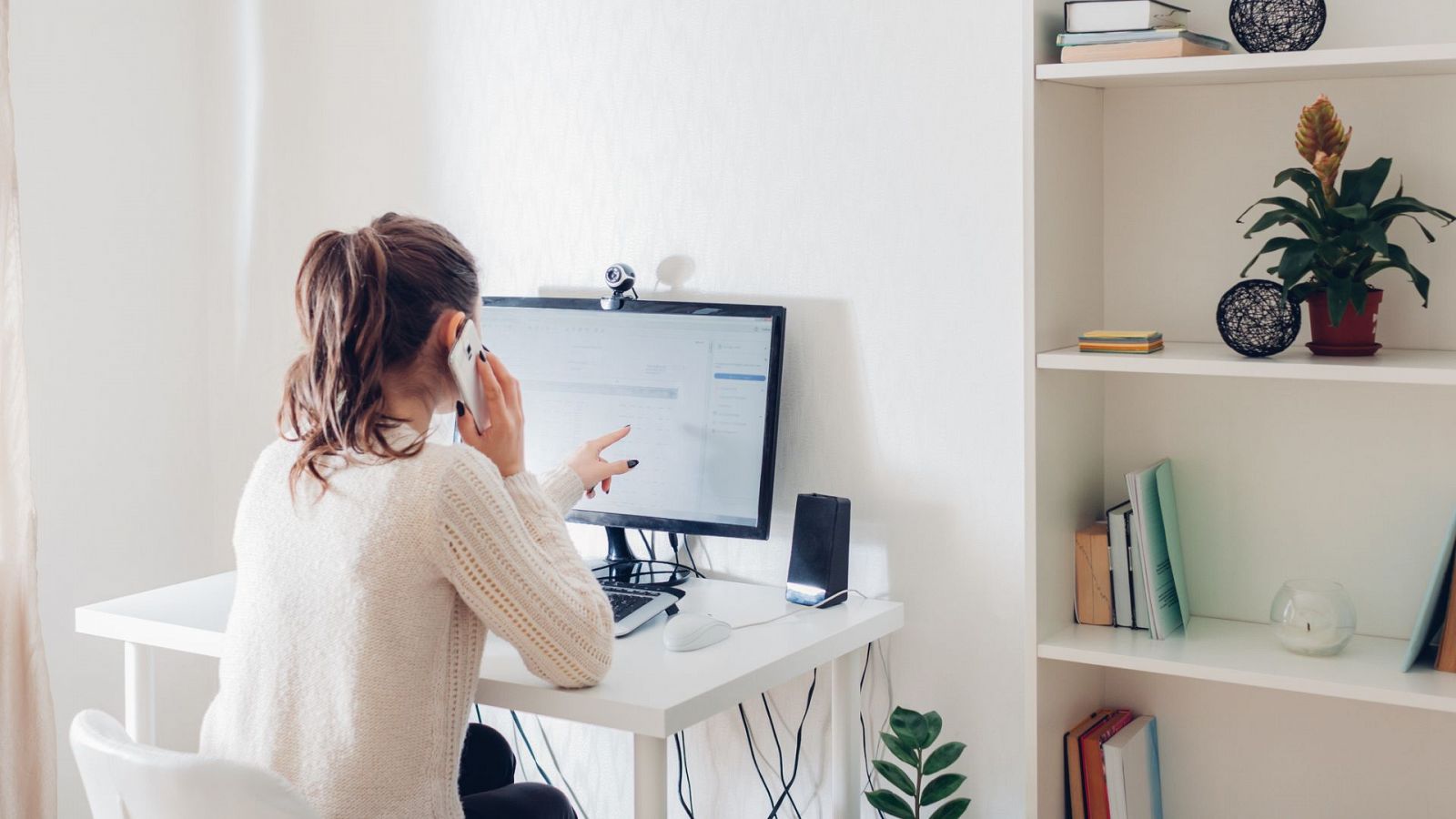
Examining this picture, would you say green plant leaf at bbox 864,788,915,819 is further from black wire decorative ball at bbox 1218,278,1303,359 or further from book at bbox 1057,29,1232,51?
book at bbox 1057,29,1232,51

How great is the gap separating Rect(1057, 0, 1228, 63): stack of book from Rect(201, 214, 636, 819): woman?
0.81 meters

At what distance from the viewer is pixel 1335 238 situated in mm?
1624

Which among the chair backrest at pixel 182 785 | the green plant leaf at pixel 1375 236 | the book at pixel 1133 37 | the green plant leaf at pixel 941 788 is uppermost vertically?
the book at pixel 1133 37

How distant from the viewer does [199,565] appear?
9.39ft

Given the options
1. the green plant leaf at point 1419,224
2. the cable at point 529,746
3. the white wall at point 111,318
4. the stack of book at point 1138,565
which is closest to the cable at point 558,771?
the cable at point 529,746

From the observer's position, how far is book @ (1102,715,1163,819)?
6.05ft

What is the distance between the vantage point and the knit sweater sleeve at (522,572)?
148 centimetres

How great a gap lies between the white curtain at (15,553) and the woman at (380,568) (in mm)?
921

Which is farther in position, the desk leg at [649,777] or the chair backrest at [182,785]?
the desk leg at [649,777]

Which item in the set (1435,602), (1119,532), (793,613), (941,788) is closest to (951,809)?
(941,788)

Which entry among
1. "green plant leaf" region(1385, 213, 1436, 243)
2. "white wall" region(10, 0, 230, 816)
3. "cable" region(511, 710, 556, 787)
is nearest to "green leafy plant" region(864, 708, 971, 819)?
"cable" region(511, 710, 556, 787)

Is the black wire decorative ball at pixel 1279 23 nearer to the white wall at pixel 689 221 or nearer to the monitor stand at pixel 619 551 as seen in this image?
the white wall at pixel 689 221

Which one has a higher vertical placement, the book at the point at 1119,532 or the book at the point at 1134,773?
the book at the point at 1119,532

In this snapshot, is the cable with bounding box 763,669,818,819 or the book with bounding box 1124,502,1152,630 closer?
the book with bounding box 1124,502,1152,630
